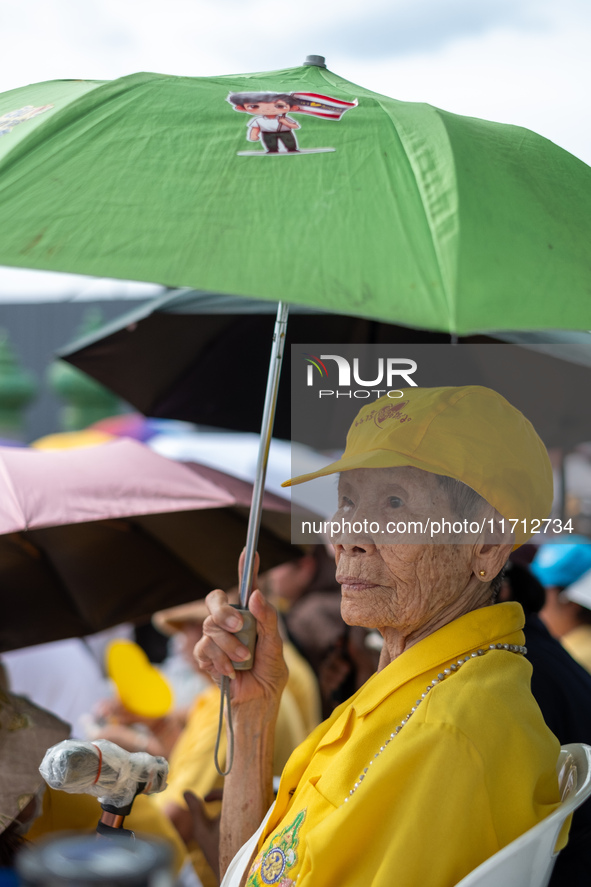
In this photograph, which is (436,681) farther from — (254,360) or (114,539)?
(254,360)

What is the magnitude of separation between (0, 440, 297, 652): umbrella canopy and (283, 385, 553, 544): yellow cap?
121 centimetres

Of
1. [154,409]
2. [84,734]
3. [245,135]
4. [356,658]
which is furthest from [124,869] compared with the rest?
[84,734]

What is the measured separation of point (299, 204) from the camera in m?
1.38

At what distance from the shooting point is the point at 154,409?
371cm

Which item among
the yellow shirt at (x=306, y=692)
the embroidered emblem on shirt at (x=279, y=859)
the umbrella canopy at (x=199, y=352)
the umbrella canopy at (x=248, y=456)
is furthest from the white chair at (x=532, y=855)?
the yellow shirt at (x=306, y=692)

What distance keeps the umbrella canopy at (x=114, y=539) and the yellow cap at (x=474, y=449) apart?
1.21 meters

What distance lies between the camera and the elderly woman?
4.92ft

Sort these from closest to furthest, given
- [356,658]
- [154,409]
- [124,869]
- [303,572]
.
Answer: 1. [124,869]
2. [154,409]
3. [356,658]
4. [303,572]

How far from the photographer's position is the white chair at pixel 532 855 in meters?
1.43

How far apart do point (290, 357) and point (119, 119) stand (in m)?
1.81

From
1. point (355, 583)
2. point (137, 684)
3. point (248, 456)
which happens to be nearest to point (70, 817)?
point (355, 583)

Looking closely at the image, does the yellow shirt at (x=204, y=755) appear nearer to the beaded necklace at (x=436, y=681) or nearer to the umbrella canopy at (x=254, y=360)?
the umbrella canopy at (x=254, y=360)

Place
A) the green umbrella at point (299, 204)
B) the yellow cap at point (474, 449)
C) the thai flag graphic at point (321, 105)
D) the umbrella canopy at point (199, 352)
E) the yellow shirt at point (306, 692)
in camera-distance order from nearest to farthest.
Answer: the green umbrella at point (299, 204) → the thai flag graphic at point (321, 105) → the yellow cap at point (474, 449) → the umbrella canopy at point (199, 352) → the yellow shirt at point (306, 692)

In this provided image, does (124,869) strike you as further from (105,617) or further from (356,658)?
(356,658)
